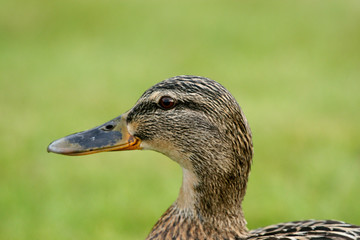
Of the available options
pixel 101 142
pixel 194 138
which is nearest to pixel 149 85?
pixel 101 142

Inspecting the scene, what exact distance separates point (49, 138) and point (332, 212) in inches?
77.6

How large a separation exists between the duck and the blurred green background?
1108mm

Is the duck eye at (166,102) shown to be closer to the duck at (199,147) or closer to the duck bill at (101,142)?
the duck at (199,147)

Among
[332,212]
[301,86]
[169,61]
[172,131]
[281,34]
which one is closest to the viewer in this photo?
[172,131]

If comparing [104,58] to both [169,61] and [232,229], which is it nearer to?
[169,61]

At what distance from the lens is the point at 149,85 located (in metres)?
4.75

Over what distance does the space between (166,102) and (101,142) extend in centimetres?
29

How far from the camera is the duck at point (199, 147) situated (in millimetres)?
1845

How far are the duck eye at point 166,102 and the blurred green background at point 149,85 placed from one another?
50.6 inches

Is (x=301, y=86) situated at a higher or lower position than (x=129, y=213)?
higher

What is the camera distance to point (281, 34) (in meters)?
5.75

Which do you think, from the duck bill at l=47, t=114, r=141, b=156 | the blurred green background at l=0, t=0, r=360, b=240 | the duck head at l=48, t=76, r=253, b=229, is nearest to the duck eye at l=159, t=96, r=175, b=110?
the duck head at l=48, t=76, r=253, b=229

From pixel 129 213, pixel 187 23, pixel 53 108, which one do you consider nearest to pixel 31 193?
pixel 129 213

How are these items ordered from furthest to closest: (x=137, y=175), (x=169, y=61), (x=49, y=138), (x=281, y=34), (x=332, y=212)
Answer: (x=281, y=34)
(x=169, y=61)
(x=49, y=138)
(x=137, y=175)
(x=332, y=212)
